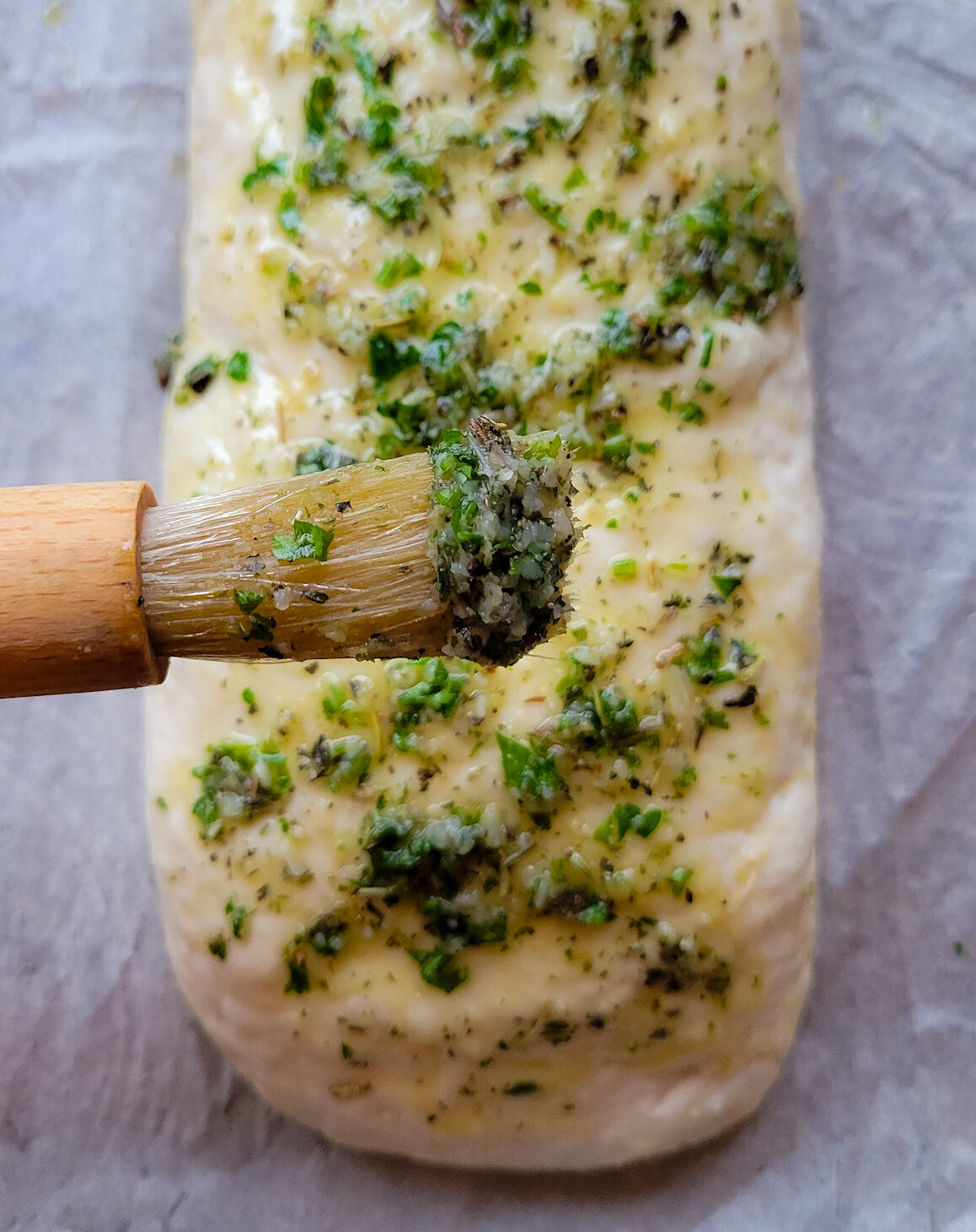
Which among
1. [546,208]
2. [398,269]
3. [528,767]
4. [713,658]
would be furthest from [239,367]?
[713,658]

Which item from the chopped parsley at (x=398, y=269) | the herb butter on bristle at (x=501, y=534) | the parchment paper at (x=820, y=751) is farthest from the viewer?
the parchment paper at (x=820, y=751)

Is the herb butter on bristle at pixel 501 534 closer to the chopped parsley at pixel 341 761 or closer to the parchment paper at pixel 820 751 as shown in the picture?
the chopped parsley at pixel 341 761

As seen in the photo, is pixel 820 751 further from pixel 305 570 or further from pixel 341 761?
pixel 305 570

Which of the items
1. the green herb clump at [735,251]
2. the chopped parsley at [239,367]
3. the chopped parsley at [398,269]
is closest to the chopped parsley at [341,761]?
the chopped parsley at [239,367]

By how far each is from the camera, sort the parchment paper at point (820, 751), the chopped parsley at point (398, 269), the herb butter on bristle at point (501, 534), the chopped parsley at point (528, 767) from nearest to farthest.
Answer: the herb butter on bristle at point (501, 534), the chopped parsley at point (528, 767), the chopped parsley at point (398, 269), the parchment paper at point (820, 751)

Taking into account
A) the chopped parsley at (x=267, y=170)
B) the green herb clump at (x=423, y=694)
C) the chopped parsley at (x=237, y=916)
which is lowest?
the chopped parsley at (x=237, y=916)

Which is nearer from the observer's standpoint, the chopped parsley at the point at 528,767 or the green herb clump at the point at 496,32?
the chopped parsley at the point at 528,767

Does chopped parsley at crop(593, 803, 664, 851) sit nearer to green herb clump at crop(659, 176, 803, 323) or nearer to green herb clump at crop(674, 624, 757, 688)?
green herb clump at crop(674, 624, 757, 688)

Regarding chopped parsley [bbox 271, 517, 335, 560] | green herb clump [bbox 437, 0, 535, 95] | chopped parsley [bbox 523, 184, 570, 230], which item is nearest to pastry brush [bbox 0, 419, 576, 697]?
chopped parsley [bbox 271, 517, 335, 560]
